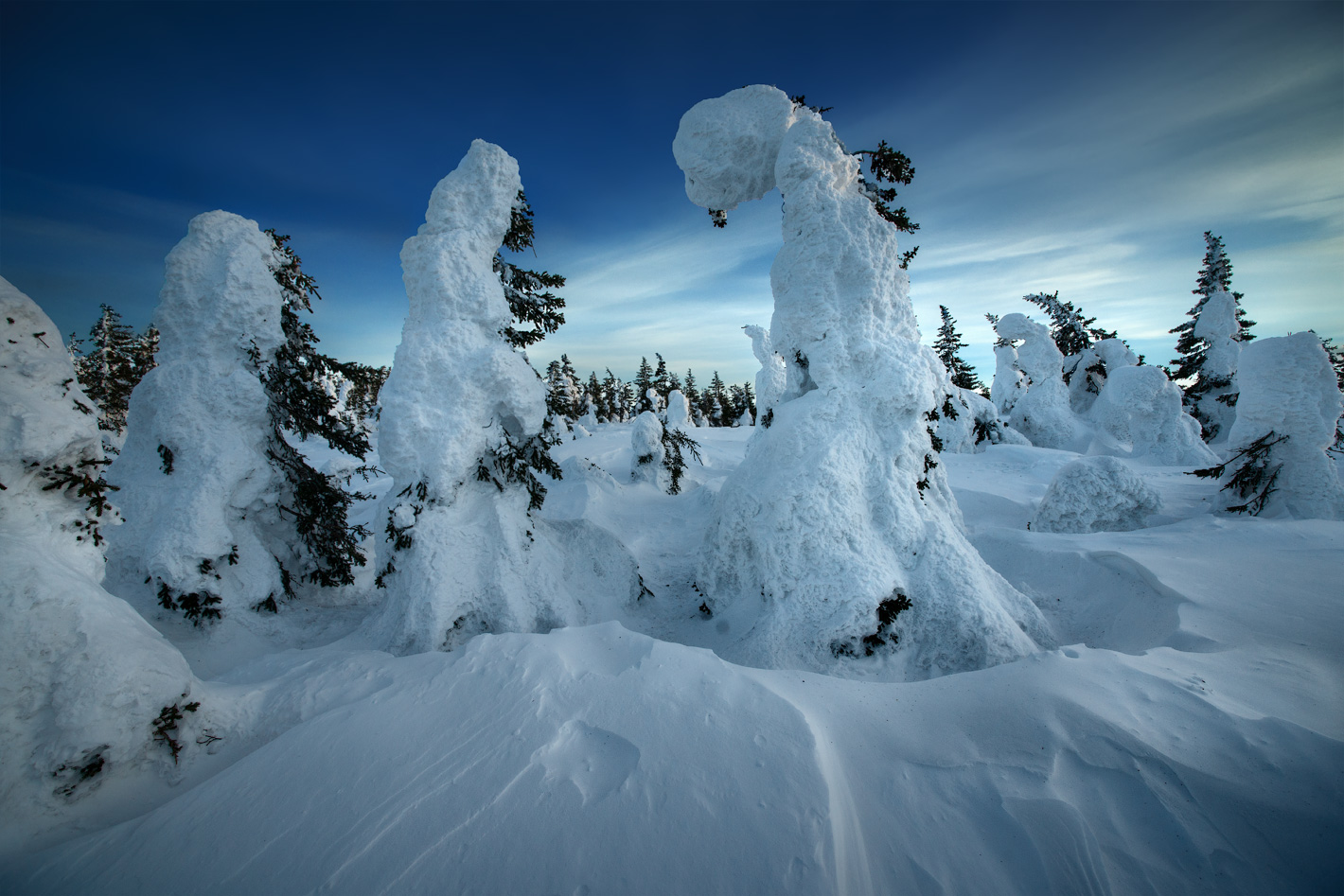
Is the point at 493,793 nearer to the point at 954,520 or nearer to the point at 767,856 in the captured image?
the point at 767,856

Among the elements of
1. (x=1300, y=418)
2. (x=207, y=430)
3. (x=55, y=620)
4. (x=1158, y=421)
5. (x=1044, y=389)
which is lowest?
(x=1158, y=421)

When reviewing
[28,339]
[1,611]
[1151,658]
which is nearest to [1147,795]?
[1151,658]

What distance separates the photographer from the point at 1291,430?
8.61m

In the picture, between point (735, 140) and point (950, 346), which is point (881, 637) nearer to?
point (735, 140)

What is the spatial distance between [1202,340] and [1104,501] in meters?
22.4

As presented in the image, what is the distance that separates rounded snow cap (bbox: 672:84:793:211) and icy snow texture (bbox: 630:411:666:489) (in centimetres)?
1000

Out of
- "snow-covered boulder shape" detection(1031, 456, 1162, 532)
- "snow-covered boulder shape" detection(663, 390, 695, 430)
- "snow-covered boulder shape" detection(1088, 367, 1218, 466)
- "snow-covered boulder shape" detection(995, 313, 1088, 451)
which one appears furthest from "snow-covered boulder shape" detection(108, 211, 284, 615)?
"snow-covered boulder shape" detection(995, 313, 1088, 451)

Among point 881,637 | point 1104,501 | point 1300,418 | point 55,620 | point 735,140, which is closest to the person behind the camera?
point 55,620

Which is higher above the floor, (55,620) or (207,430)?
(207,430)

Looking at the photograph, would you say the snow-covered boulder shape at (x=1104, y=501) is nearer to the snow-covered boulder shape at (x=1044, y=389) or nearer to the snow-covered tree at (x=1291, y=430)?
the snow-covered tree at (x=1291, y=430)

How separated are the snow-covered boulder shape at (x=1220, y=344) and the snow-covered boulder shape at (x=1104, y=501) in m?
18.6

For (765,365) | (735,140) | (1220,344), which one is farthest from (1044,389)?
(735,140)

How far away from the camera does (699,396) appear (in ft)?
203

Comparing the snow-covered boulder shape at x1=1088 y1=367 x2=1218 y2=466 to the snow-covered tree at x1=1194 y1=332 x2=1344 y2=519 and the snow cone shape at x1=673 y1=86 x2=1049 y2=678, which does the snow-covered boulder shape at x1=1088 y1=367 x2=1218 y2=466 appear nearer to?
the snow-covered tree at x1=1194 y1=332 x2=1344 y2=519
